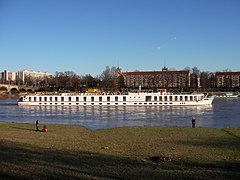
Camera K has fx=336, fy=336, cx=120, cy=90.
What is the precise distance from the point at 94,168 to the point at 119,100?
67.5 metres

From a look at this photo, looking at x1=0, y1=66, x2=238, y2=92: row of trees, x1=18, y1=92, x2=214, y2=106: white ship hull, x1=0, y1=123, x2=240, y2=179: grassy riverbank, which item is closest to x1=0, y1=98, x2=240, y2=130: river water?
x1=18, y1=92, x2=214, y2=106: white ship hull

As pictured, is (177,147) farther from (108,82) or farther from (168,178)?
(108,82)

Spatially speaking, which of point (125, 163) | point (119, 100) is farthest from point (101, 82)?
point (125, 163)

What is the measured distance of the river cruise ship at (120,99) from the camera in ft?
256

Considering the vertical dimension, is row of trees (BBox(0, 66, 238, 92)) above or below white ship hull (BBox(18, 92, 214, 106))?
above

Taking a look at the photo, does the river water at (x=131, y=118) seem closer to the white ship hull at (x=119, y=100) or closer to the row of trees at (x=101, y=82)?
the white ship hull at (x=119, y=100)

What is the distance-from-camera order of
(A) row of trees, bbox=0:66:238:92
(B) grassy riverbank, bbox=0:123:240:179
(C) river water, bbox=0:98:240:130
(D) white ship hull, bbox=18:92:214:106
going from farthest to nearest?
(A) row of trees, bbox=0:66:238:92
(D) white ship hull, bbox=18:92:214:106
(C) river water, bbox=0:98:240:130
(B) grassy riverbank, bbox=0:123:240:179

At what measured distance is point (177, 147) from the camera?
19.8 metres

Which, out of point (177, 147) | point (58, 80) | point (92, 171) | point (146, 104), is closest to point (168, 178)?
point (92, 171)

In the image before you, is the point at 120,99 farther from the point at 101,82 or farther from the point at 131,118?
the point at 101,82

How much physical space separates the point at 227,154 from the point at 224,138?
7948mm

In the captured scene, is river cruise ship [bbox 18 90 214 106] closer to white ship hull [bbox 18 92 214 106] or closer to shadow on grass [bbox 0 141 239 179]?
white ship hull [bbox 18 92 214 106]

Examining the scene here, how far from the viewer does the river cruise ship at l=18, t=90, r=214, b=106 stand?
256 ft

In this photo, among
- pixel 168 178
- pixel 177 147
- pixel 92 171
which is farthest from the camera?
pixel 177 147
